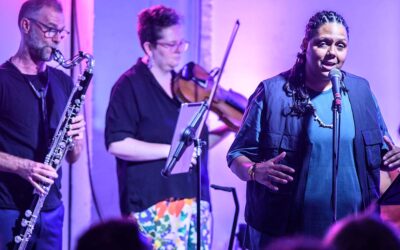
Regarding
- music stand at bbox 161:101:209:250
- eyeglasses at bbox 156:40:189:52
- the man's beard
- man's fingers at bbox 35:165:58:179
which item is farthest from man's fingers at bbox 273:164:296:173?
eyeglasses at bbox 156:40:189:52

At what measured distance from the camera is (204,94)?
4.77 meters

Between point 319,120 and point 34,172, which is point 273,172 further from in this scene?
point 34,172

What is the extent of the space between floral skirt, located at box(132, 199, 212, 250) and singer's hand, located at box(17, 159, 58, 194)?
0.76 m

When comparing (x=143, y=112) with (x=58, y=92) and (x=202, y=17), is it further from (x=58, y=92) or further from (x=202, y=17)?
(x=202, y=17)

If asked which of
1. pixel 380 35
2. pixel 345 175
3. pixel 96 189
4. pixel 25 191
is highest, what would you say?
pixel 380 35

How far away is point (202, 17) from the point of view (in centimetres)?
595

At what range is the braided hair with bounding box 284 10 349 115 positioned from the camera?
3.54 metres

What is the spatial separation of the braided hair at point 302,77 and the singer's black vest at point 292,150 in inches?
1.2

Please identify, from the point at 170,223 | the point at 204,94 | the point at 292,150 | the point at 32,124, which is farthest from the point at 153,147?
the point at 292,150

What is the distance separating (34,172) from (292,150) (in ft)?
4.11

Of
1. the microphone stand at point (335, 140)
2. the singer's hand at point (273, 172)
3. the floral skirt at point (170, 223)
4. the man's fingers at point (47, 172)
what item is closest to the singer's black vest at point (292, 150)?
the singer's hand at point (273, 172)

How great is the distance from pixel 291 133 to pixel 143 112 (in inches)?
45.3

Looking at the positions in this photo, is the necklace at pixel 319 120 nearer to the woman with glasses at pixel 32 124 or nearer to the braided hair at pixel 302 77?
the braided hair at pixel 302 77

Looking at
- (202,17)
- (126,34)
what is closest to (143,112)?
(126,34)
